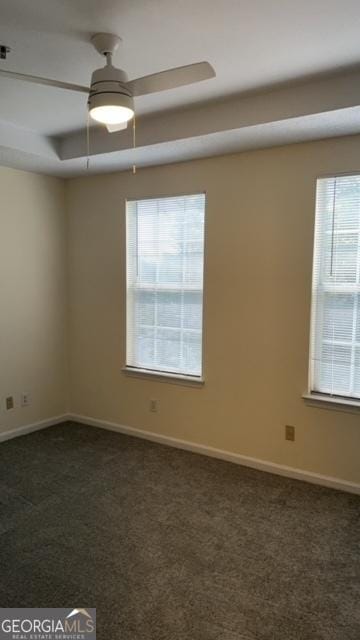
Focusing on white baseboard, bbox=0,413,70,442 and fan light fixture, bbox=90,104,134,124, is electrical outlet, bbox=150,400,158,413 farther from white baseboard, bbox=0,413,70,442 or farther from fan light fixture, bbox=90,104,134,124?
fan light fixture, bbox=90,104,134,124

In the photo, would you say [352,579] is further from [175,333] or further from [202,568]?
[175,333]

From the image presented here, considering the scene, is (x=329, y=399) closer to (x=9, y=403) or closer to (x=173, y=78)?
(x=173, y=78)

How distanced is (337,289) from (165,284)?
145cm

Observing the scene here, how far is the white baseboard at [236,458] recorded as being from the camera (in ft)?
10.1

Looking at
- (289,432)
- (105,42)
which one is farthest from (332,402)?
A: (105,42)

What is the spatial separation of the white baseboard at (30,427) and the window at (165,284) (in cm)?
99

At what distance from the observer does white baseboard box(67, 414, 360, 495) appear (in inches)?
122

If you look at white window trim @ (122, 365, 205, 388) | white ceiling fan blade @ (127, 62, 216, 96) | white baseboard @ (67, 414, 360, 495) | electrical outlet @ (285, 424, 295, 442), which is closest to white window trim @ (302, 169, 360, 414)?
electrical outlet @ (285, 424, 295, 442)

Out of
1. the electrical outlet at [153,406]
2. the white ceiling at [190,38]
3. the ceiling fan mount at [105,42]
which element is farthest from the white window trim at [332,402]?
the ceiling fan mount at [105,42]

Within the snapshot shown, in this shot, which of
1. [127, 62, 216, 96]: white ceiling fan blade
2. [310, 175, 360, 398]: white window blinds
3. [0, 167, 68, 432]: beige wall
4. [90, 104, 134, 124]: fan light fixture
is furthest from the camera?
Answer: [0, 167, 68, 432]: beige wall

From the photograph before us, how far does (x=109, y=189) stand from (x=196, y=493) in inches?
107

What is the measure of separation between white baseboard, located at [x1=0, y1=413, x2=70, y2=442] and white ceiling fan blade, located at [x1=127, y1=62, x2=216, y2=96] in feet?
10.4

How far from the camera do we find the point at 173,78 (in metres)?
1.82

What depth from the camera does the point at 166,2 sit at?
1777 mm
